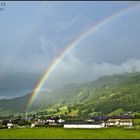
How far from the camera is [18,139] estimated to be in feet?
174

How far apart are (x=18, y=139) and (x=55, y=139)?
5.94m

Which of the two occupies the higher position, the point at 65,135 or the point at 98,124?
the point at 98,124

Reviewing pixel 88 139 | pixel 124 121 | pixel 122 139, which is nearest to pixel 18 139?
pixel 88 139

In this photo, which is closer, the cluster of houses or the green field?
the green field

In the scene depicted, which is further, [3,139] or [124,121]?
[124,121]

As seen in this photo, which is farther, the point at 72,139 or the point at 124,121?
the point at 124,121

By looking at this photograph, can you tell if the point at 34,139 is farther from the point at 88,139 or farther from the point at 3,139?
the point at 88,139

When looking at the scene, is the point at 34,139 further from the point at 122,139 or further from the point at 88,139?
the point at 122,139

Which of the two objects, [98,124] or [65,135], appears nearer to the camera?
[65,135]

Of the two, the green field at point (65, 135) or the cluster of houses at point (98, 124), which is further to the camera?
the cluster of houses at point (98, 124)

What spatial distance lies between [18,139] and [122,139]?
17084mm

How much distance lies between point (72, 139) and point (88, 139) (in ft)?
8.73

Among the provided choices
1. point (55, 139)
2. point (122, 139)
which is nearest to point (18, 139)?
point (55, 139)

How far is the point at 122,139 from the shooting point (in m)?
55.1
